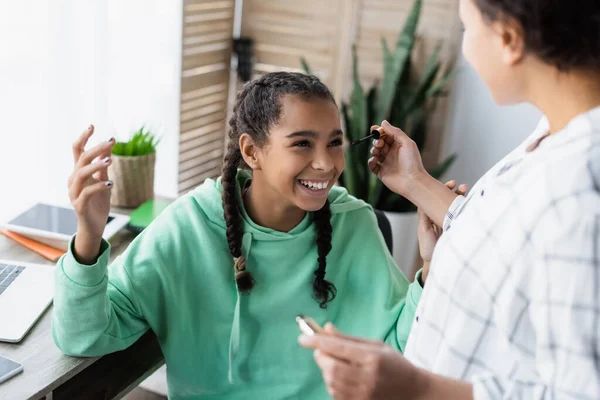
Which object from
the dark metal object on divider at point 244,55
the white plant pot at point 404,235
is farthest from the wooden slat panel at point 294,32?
the white plant pot at point 404,235

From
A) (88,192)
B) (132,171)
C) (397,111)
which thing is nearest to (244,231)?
(88,192)

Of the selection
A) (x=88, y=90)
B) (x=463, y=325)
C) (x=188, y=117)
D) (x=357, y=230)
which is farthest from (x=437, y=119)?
(x=463, y=325)

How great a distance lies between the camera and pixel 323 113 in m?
1.35

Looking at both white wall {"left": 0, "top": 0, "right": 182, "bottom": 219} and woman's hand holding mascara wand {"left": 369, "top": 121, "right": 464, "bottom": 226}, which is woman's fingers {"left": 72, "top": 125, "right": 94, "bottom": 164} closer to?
woman's hand holding mascara wand {"left": 369, "top": 121, "right": 464, "bottom": 226}

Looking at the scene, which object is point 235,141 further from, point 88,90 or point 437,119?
point 437,119

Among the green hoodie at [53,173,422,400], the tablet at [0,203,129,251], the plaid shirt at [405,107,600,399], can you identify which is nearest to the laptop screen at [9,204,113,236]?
the tablet at [0,203,129,251]

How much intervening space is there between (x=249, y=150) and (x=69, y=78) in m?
1.12

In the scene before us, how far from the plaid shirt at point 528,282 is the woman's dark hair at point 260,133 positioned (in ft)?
1.87

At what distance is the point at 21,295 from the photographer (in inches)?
57.4

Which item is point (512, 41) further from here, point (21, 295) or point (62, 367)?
point (21, 295)

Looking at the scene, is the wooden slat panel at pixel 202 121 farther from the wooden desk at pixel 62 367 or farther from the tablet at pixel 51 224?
the wooden desk at pixel 62 367

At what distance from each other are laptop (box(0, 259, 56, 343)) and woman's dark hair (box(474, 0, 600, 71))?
40.7 inches

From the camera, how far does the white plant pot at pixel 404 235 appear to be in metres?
2.97

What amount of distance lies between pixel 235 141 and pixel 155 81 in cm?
148
